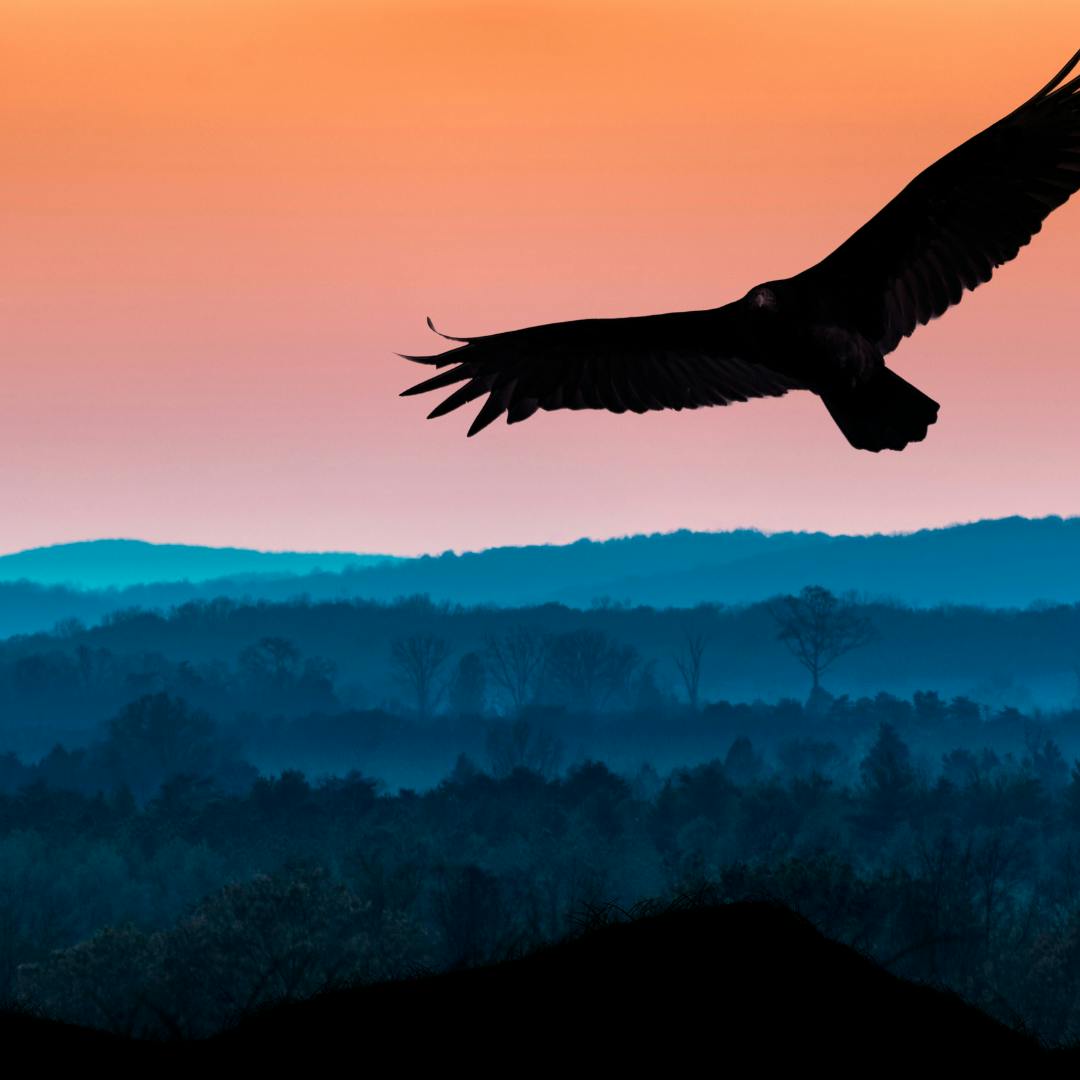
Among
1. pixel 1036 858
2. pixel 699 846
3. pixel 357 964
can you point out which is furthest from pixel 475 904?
pixel 1036 858

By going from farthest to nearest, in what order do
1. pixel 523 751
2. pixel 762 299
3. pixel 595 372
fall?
pixel 523 751
pixel 595 372
pixel 762 299

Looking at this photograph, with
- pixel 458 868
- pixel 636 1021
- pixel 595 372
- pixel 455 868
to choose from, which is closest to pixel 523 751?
pixel 455 868

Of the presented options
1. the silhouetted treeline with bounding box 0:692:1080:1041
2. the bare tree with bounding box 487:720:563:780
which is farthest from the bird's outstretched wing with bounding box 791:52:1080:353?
the bare tree with bounding box 487:720:563:780

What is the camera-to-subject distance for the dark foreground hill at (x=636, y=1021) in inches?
418

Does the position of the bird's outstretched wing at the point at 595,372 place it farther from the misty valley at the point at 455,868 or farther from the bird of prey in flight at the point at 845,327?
the misty valley at the point at 455,868

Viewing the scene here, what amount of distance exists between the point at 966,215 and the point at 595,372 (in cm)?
319

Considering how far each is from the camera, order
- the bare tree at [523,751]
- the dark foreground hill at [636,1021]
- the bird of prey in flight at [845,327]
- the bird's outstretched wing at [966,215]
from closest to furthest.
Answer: the dark foreground hill at [636,1021] → the bird of prey in flight at [845,327] → the bird's outstretched wing at [966,215] → the bare tree at [523,751]

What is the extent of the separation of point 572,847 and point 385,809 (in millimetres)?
21471

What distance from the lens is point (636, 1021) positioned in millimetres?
10945

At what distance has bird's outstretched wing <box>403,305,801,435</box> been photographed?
13273 mm

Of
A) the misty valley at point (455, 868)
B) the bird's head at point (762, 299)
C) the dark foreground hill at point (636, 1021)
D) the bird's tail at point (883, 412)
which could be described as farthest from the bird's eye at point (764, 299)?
the misty valley at point (455, 868)

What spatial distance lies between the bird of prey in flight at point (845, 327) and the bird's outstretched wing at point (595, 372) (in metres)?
0.01

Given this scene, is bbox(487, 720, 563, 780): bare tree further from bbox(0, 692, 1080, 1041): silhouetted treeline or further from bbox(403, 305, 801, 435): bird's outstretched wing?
bbox(403, 305, 801, 435): bird's outstretched wing

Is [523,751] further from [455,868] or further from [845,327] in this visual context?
[845,327]
